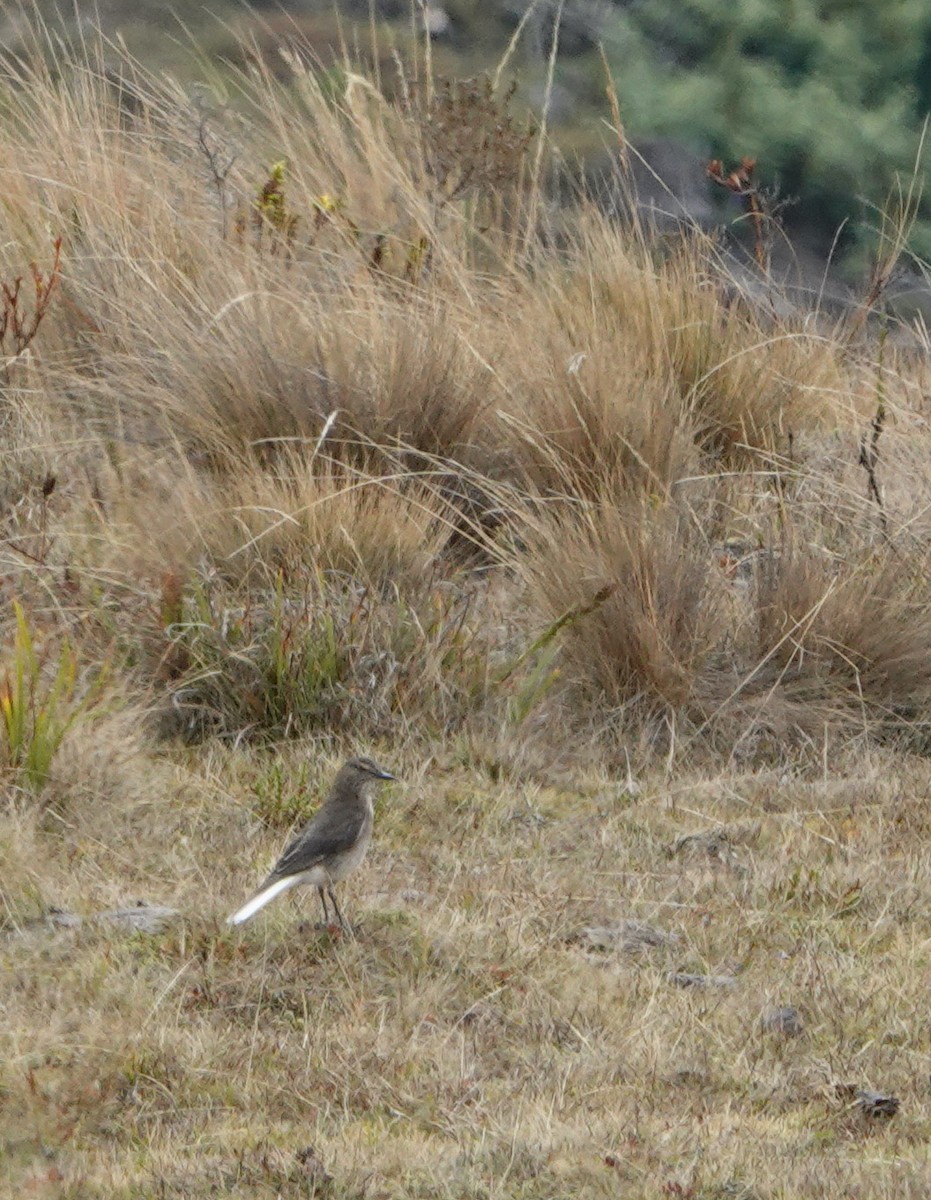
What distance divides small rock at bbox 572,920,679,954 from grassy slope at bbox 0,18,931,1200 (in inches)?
1.1

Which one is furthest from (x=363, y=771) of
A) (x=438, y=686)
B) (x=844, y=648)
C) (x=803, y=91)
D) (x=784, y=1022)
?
(x=803, y=91)

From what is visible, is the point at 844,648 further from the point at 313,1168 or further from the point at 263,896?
the point at 313,1168

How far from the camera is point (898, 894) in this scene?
422 cm

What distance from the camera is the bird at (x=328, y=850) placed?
11.9 ft

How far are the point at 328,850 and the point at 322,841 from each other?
0.8 inches

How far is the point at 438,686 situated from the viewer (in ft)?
16.5

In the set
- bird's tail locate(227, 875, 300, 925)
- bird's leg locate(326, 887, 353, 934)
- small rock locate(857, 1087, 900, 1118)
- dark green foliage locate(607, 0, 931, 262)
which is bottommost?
dark green foliage locate(607, 0, 931, 262)

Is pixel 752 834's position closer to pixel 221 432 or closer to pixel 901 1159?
pixel 901 1159

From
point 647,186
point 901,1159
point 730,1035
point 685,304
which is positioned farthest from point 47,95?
point 647,186

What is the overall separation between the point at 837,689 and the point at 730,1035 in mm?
1892

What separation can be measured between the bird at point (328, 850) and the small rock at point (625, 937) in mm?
493

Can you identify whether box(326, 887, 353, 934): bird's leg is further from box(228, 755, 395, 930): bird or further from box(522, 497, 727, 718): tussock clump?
box(522, 497, 727, 718): tussock clump

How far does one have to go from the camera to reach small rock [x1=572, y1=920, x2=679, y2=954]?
3914mm

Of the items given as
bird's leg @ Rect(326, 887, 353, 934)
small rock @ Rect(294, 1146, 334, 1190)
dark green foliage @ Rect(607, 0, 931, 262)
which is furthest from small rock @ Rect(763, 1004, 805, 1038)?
dark green foliage @ Rect(607, 0, 931, 262)
